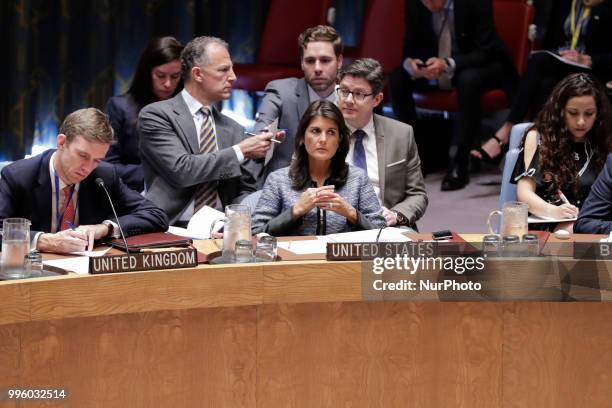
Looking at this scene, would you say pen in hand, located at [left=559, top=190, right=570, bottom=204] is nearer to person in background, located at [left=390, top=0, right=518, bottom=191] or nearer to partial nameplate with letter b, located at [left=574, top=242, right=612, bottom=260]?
partial nameplate with letter b, located at [left=574, top=242, right=612, bottom=260]

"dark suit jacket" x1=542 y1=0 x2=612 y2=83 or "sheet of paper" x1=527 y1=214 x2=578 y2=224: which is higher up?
"dark suit jacket" x1=542 y1=0 x2=612 y2=83

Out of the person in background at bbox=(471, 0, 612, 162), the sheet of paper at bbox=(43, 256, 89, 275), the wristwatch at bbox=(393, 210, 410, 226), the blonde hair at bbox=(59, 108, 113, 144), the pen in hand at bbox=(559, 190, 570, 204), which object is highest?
the person in background at bbox=(471, 0, 612, 162)

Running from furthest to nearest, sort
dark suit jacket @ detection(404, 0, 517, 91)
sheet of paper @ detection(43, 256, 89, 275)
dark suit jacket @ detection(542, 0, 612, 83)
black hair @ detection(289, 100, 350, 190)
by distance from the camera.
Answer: dark suit jacket @ detection(404, 0, 517, 91), dark suit jacket @ detection(542, 0, 612, 83), black hair @ detection(289, 100, 350, 190), sheet of paper @ detection(43, 256, 89, 275)

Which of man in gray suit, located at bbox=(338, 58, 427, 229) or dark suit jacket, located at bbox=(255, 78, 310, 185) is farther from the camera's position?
dark suit jacket, located at bbox=(255, 78, 310, 185)

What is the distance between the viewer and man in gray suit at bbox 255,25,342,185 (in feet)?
14.9

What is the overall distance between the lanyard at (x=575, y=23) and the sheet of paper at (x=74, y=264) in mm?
3764

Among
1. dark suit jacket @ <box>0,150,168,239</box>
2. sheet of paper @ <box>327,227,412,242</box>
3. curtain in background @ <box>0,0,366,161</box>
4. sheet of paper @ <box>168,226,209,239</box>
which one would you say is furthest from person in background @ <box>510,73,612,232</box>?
curtain in background @ <box>0,0,366,161</box>

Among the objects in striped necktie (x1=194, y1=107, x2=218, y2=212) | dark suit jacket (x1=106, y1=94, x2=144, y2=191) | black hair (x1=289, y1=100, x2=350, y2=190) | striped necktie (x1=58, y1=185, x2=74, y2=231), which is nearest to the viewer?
striped necktie (x1=58, y1=185, x2=74, y2=231)

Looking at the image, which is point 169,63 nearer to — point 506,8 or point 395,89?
point 395,89

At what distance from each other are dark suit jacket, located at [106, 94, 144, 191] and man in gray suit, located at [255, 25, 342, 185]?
0.73 m

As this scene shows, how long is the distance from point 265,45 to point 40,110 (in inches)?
54.0

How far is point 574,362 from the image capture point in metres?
3.21

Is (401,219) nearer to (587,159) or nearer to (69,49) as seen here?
(587,159)

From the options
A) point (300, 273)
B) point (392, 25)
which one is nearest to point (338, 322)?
point (300, 273)
